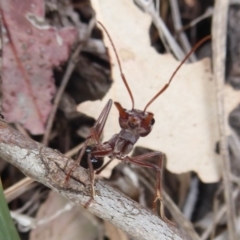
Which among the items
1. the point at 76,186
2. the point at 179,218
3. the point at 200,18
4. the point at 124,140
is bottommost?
Answer: the point at 179,218

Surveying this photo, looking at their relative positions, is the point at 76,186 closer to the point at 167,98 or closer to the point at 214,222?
the point at 167,98

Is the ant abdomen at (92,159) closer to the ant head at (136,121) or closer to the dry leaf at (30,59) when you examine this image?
the ant head at (136,121)

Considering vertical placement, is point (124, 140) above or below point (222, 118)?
below

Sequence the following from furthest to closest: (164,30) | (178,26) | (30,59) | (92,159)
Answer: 1. (178,26)
2. (164,30)
3. (30,59)
4. (92,159)

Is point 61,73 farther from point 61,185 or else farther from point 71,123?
point 61,185

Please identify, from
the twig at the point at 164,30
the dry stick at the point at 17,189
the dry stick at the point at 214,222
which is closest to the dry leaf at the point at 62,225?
the dry stick at the point at 17,189

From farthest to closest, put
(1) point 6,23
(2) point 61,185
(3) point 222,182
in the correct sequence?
(3) point 222,182 → (1) point 6,23 → (2) point 61,185

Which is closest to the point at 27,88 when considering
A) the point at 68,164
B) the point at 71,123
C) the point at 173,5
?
the point at 71,123

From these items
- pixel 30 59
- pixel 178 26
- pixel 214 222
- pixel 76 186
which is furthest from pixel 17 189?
pixel 178 26
